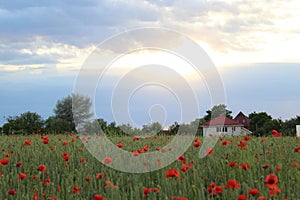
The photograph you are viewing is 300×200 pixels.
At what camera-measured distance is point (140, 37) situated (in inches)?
292

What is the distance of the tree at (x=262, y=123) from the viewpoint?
38156 mm

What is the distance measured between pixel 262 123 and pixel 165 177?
3965 centimetres

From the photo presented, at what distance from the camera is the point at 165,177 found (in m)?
5.17

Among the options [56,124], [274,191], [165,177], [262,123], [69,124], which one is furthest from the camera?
→ [262,123]

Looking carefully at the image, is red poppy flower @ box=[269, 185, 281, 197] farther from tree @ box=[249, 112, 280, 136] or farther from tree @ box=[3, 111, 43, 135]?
tree @ box=[249, 112, 280, 136]

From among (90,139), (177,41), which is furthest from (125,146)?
(177,41)

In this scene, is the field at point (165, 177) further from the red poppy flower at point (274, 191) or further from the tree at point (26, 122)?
the tree at point (26, 122)

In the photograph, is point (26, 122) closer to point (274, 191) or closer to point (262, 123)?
point (262, 123)

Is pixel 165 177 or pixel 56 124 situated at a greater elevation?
pixel 56 124

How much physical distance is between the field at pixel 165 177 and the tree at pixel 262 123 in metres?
31.2

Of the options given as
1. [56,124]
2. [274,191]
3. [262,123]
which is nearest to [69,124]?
[56,124]

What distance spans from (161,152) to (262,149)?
6.03 feet

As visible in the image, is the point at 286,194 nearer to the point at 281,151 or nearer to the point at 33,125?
the point at 281,151

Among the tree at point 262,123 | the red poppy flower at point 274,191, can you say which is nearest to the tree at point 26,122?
the tree at point 262,123
